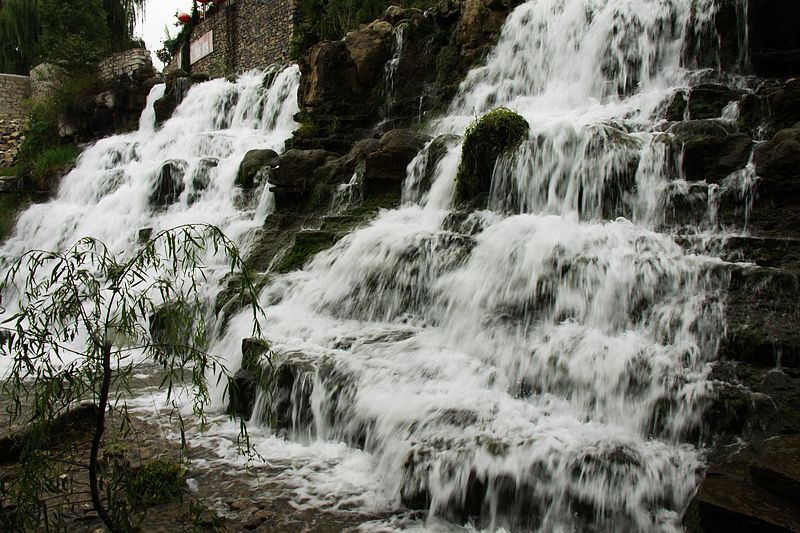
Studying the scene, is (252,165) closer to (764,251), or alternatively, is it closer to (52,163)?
(764,251)

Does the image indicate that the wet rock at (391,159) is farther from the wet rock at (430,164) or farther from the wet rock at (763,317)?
the wet rock at (763,317)

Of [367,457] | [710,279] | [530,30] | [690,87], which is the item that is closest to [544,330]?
[710,279]

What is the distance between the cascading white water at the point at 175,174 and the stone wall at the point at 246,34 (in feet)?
7.60

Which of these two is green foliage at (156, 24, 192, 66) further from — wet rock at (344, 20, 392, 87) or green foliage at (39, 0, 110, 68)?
wet rock at (344, 20, 392, 87)

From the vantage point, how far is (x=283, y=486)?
4293mm

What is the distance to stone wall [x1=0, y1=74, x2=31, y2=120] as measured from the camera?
2434 cm

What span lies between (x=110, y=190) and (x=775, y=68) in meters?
14.3

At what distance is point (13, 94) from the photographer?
24609 mm

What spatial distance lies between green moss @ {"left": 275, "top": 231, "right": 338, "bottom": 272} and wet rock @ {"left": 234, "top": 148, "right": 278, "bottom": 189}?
3.61m

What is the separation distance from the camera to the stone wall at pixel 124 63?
896 inches

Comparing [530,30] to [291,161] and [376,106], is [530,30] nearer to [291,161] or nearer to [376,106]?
[376,106]

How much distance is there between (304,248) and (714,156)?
5.12 metres

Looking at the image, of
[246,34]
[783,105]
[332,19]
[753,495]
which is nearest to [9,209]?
[332,19]

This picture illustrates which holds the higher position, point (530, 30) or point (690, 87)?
point (530, 30)
